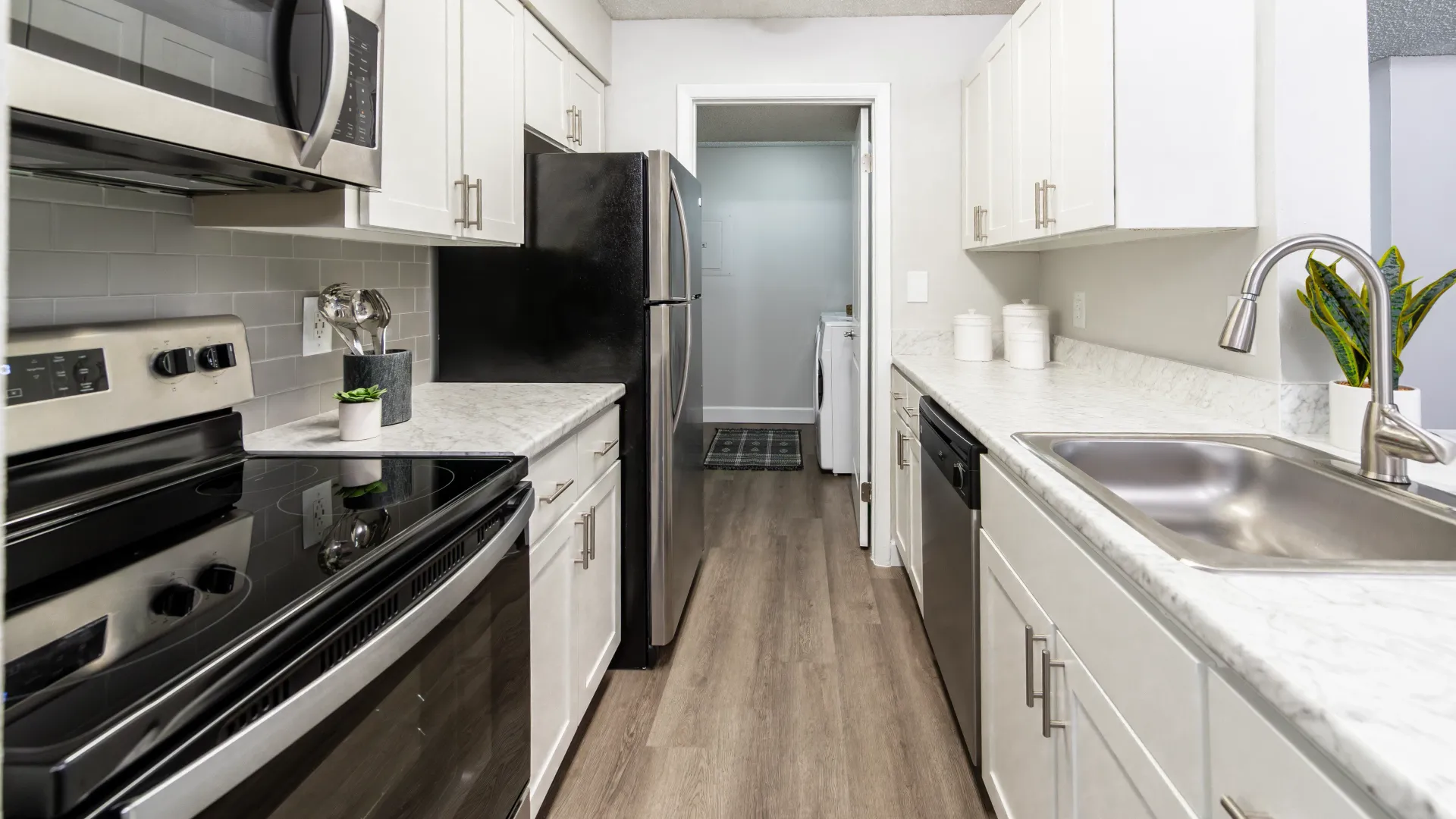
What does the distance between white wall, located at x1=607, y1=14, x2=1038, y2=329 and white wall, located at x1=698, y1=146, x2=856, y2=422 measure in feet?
10.6

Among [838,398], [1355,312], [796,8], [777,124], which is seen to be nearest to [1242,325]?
[1355,312]

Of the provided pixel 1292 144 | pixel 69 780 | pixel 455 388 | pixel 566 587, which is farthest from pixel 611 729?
pixel 1292 144

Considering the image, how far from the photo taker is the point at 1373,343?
1.21 meters

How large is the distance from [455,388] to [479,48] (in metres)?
0.91

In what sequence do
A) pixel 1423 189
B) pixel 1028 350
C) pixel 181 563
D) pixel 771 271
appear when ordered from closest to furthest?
1. pixel 181 563
2. pixel 1423 189
3. pixel 1028 350
4. pixel 771 271

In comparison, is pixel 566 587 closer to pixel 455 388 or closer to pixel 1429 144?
pixel 455 388

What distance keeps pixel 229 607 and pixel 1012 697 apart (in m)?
1.26

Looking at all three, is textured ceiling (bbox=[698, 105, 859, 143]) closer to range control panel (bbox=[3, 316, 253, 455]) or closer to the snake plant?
the snake plant

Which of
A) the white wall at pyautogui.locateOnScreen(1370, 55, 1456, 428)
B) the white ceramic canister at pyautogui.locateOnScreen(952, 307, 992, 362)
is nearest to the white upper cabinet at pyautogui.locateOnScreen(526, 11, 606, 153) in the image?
the white ceramic canister at pyautogui.locateOnScreen(952, 307, 992, 362)

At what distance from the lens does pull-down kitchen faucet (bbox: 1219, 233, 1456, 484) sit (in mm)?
1172

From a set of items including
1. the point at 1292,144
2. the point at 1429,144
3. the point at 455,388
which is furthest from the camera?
the point at 1429,144

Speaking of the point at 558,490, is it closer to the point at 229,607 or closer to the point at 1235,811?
the point at 229,607

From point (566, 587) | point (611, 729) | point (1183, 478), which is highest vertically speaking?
point (1183, 478)

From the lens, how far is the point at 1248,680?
2.18ft
